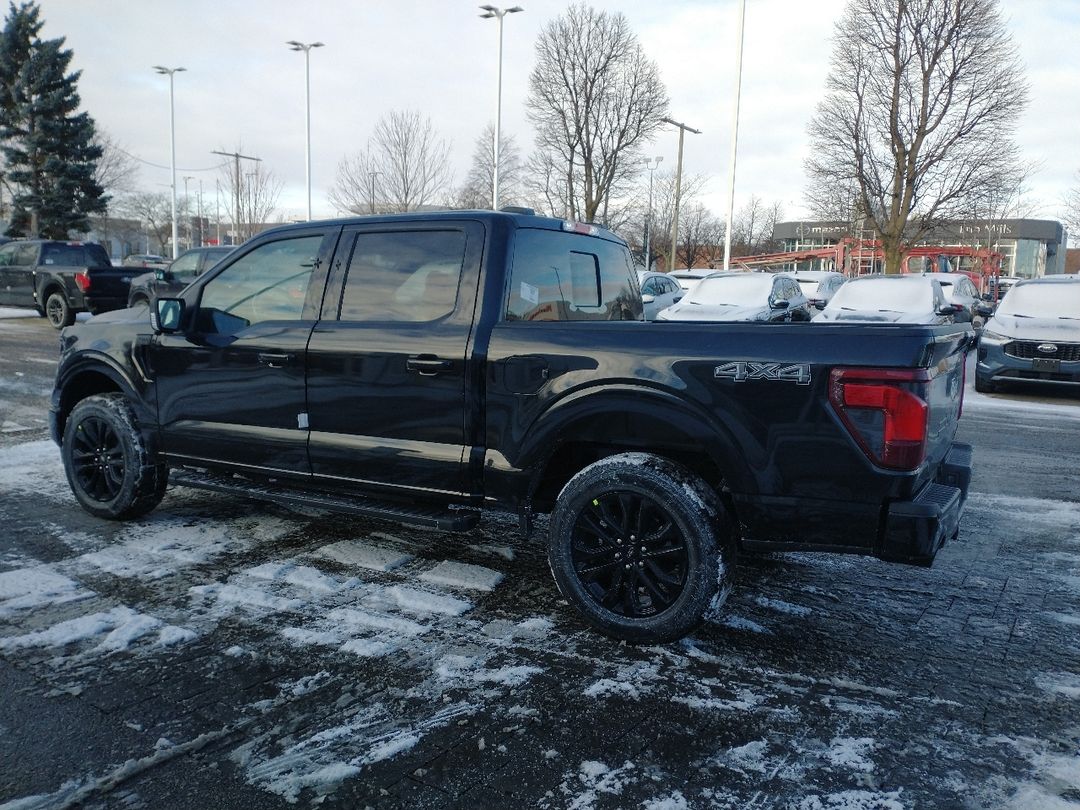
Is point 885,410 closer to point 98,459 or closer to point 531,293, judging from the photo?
point 531,293

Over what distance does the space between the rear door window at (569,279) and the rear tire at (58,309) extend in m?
17.0

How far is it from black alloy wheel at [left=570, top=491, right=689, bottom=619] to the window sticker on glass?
1072mm

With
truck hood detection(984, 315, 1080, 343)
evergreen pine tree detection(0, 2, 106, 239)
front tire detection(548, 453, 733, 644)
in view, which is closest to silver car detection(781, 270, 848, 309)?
truck hood detection(984, 315, 1080, 343)

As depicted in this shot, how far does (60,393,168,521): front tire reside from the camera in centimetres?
493

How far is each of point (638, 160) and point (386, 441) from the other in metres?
41.0

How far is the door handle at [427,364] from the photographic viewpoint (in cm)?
384

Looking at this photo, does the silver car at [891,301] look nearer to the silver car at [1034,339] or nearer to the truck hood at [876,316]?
the truck hood at [876,316]

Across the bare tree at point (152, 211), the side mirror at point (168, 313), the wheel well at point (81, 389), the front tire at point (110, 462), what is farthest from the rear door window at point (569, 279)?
the bare tree at point (152, 211)

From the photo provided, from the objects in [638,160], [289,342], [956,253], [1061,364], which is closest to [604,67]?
[638,160]

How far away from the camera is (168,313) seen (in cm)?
468

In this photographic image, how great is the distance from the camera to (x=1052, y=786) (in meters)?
2.50

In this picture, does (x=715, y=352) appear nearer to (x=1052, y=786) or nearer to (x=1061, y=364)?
(x=1052, y=786)

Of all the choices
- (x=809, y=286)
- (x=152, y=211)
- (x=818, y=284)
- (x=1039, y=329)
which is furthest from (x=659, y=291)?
(x=152, y=211)

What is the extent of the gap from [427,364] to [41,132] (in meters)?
43.7
